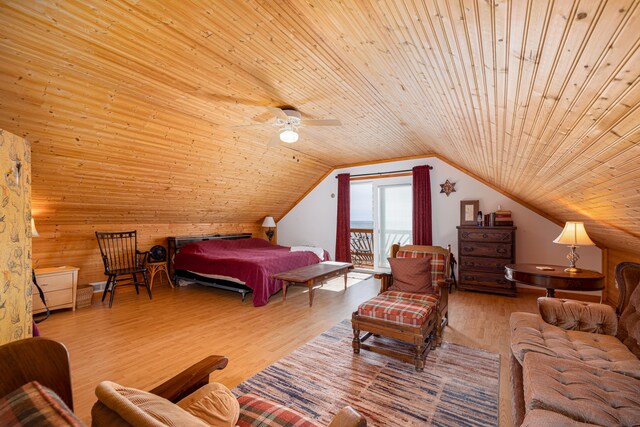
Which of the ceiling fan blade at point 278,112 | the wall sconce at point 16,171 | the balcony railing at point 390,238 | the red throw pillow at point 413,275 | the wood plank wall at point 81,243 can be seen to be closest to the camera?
the wall sconce at point 16,171

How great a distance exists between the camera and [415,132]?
421 cm

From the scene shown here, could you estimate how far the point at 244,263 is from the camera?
14.8 feet

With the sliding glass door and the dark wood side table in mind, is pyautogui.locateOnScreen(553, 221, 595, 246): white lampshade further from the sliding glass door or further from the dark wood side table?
the sliding glass door

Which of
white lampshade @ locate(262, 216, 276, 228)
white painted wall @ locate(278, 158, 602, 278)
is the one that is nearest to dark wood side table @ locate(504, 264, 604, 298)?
white painted wall @ locate(278, 158, 602, 278)

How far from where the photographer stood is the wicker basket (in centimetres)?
424

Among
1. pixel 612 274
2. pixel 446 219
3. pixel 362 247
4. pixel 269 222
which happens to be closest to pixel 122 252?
pixel 269 222

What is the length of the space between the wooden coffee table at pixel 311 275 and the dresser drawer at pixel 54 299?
2.79 metres

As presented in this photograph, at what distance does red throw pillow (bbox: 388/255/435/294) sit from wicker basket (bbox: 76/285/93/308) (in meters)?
4.29

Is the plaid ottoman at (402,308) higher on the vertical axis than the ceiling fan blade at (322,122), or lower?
lower

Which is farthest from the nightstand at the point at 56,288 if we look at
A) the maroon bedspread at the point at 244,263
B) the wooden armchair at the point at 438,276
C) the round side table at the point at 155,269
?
the wooden armchair at the point at 438,276

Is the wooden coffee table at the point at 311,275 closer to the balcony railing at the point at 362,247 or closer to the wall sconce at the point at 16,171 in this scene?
the balcony railing at the point at 362,247

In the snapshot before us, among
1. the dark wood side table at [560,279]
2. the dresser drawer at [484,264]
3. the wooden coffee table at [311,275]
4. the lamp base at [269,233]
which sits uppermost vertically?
the lamp base at [269,233]

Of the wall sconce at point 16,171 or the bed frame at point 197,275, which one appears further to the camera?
the bed frame at point 197,275

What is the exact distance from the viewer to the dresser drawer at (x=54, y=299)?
3.81 meters
